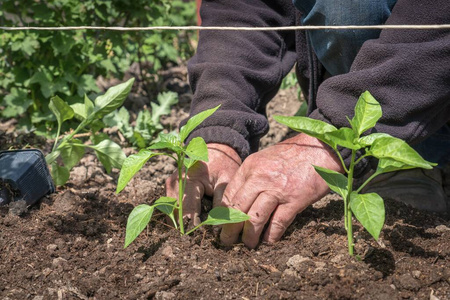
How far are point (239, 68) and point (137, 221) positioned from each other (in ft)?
2.77

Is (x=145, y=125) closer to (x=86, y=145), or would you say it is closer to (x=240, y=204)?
(x=86, y=145)

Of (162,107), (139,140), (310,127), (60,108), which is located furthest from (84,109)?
(310,127)

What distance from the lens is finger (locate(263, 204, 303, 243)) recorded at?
1.68m

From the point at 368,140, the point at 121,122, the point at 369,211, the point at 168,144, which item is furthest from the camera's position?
the point at 121,122

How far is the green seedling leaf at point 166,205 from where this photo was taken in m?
1.64

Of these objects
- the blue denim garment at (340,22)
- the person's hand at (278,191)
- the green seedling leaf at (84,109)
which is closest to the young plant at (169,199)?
the person's hand at (278,191)

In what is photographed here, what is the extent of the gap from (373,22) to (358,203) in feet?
2.51

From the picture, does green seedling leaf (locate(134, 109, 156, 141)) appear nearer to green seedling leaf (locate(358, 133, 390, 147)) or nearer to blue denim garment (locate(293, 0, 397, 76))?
blue denim garment (locate(293, 0, 397, 76))

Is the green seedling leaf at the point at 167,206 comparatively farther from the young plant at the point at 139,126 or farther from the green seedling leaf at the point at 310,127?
the young plant at the point at 139,126

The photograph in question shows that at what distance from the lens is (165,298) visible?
4.71 ft

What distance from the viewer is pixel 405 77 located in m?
1.67

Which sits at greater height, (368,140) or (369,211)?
(368,140)

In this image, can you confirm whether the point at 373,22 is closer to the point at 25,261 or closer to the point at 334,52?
the point at 334,52

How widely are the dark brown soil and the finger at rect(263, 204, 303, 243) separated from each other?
0.03 metres
